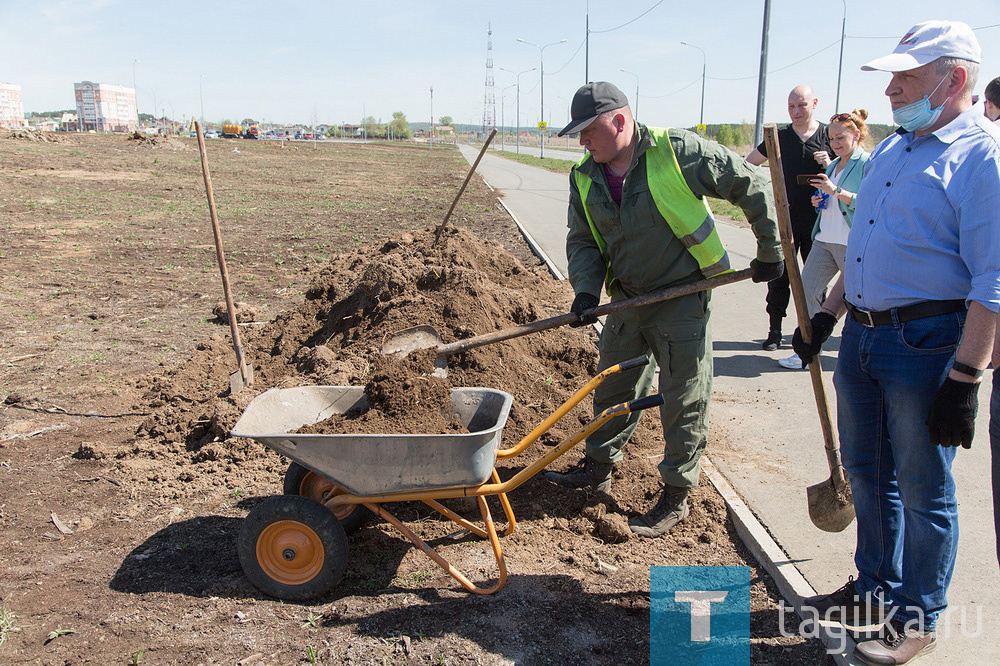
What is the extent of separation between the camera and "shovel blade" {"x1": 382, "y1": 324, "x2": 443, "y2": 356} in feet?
14.5

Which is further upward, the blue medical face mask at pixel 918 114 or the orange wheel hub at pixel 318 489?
the blue medical face mask at pixel 918 114

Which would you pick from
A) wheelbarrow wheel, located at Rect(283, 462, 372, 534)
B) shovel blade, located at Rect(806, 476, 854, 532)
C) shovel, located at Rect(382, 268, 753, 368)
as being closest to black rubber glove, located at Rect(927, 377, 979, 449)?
shovel blade, located at Rect(806, 476, 854, 532)

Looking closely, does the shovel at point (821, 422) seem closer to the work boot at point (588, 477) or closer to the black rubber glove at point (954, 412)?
the black rubber glove at point (954, 412)

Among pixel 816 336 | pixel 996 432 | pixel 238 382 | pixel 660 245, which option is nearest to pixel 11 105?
pixel 238 382

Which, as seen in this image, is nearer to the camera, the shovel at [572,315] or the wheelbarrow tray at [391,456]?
the wheelbarrow tray at [391,456]

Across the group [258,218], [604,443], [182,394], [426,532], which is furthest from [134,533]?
[258,218]

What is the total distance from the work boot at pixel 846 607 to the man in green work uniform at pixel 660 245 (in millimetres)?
870

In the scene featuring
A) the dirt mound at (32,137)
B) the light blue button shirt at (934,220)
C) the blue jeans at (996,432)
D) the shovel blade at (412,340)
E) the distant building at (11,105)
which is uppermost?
the distant building at (11,105)

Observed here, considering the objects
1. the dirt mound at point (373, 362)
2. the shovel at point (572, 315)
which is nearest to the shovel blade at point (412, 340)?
the shovel at point (572, 315)

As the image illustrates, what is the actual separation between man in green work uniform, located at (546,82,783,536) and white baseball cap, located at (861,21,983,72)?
0.93 m

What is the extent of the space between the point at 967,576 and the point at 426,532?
265 cm

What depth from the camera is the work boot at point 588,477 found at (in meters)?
4.20

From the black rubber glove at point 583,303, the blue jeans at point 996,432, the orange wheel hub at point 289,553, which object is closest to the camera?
the blue jeans at point 996,432

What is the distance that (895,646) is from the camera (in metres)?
2.72
